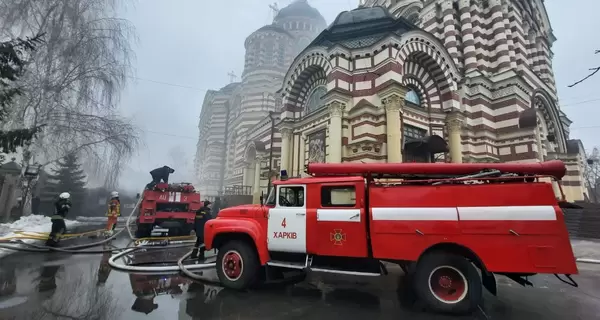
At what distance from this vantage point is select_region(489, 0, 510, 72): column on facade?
18984 mm

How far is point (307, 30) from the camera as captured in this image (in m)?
50.2

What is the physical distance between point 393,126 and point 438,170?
30.5 ft

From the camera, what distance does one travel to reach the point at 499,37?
19500mm

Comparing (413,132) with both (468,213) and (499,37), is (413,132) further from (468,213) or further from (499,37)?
(468,213)

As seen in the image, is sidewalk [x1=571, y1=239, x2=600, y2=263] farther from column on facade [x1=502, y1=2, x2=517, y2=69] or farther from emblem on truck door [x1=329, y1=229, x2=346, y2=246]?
column on facade [x1=502, y1=2, x2=517, y2=69]

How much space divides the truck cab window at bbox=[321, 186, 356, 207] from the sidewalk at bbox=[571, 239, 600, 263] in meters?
9.25

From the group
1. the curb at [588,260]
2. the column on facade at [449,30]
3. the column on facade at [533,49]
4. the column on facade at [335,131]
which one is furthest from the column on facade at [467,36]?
the curb at [588,260]

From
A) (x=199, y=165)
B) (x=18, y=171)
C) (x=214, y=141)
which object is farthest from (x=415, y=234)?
(x=199, y=165)

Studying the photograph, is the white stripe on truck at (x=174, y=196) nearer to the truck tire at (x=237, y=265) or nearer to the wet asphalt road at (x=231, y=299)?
the wet asphalt road at (x=231, y=299)

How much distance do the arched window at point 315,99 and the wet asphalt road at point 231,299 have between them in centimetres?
1313

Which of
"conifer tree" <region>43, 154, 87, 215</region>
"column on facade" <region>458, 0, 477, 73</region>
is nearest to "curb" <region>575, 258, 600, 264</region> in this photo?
"column on facade" <region>458, 0, 477, 73</region>

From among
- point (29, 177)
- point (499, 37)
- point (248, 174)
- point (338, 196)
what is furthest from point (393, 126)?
point (29, 177)

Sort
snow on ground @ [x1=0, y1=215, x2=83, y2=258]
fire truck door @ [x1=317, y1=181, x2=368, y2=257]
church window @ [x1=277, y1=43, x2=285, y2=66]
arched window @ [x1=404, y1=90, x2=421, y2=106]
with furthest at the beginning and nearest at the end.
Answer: church window @ [x1=277, y1=43, x2=285, y2=66] → arched window @ [x1=404, y1=90, x2=421, y2=106] → snow on ground @ [x1=0, y1=215, x2=83, y2=258] → fire truck door @ [x1=317, y1=181, x2=368, y2=257]

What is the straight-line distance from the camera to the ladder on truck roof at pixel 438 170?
4.58 m
